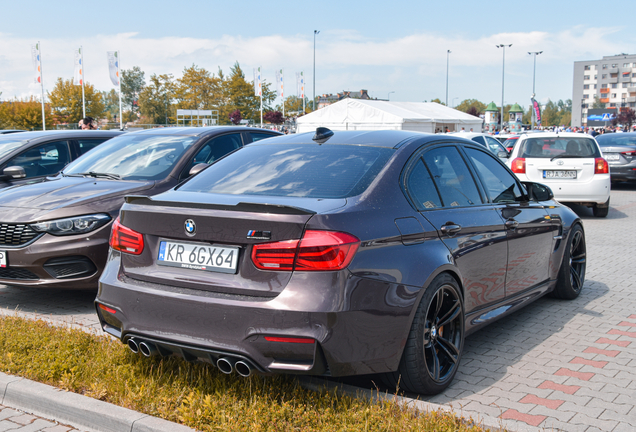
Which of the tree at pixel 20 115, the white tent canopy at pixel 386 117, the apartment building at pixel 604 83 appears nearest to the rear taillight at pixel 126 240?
the white tent canopy at pixel 386 117

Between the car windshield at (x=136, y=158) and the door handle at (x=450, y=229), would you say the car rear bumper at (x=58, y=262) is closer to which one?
the car windshield at (x=136, y=158)

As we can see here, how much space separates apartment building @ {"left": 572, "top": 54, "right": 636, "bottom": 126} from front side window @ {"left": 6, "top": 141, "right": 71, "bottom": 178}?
18159cm

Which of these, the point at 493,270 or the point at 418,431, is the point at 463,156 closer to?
the point at 493,270

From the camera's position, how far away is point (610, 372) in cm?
402

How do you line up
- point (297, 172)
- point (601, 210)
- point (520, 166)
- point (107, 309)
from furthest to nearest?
point (601, 210) → point (520, 166) → point (297, 172) → point (107, 309)

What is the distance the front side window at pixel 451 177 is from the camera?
4000 millimetres

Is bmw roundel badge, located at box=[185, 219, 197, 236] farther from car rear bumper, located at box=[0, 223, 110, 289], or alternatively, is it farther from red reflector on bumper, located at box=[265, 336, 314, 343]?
car rear bumper, located at box=[0, 223, 110, 289]

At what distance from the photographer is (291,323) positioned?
2.90m

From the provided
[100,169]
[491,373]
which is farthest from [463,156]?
[100,169]

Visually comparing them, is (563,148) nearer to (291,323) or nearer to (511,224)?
(511,224)

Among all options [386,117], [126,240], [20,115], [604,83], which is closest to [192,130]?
[126,240]

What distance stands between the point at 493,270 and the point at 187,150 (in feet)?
11.5

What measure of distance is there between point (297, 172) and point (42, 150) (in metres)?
5.36

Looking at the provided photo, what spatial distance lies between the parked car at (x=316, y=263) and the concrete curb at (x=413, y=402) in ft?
0.51
